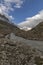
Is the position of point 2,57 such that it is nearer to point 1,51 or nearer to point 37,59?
point 1,51

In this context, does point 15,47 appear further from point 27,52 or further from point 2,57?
point 2,57

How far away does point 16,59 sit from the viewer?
2566 centimetres

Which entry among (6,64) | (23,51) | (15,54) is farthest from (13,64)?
(23,51)

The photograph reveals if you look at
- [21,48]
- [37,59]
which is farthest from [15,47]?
[37,59]

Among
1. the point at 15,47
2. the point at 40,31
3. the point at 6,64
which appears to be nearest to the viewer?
the point at 6,64

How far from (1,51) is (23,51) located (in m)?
3.58

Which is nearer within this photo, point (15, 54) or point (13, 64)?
point (13, 64)

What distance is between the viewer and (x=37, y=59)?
26641mm

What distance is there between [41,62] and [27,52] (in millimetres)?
3568

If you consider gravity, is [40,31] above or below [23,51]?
above

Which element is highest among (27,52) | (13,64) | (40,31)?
(40,31)

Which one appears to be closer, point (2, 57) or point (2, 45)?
point (2, 57)

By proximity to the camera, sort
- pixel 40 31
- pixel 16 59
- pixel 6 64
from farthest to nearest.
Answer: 1. pixel 40 31
2. pixel 16 59
3. pixel 6 64

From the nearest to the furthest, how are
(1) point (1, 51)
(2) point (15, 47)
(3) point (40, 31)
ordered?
(1) point (1, 51), (2) point (15, 47), (3) point (40, 31)
